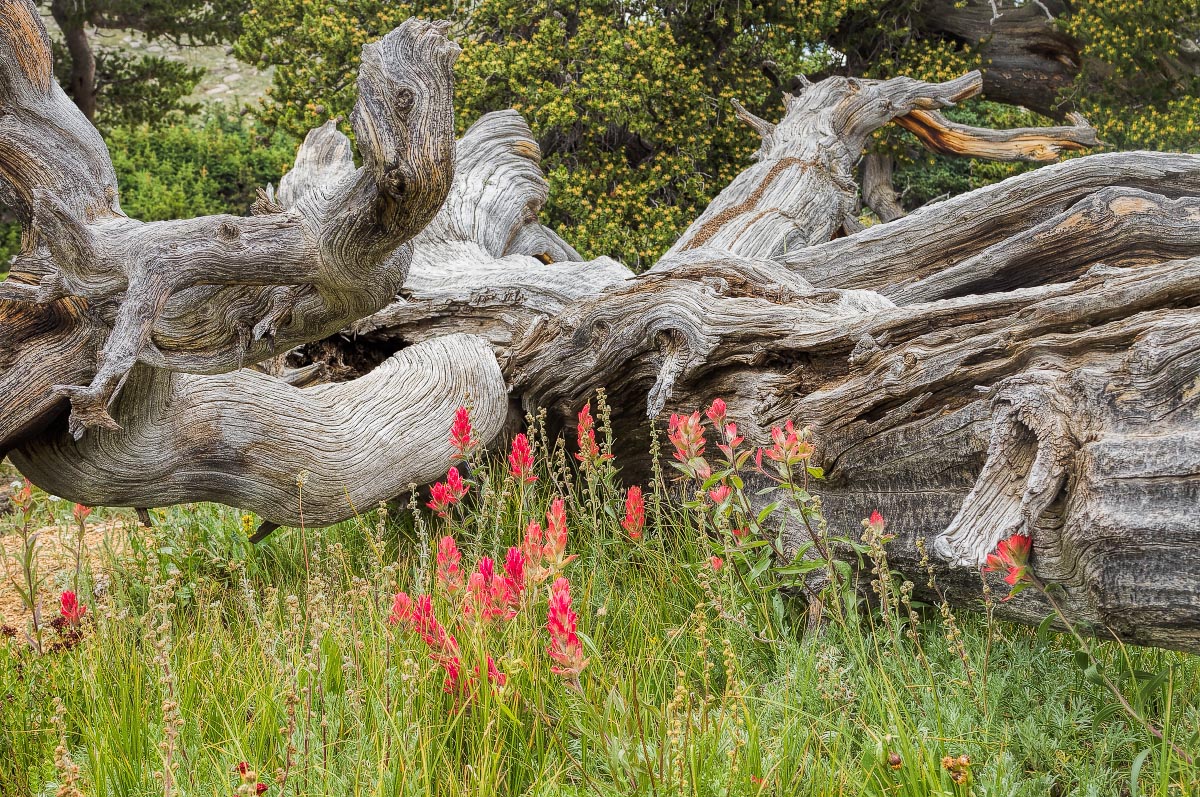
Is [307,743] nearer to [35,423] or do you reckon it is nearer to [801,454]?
[801,454]

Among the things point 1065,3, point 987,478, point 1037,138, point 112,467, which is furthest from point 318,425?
point 1065,3

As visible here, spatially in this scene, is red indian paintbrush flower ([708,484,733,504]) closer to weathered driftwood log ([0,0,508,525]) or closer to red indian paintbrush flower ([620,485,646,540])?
red indian paintbrush flower ([620,485,646,540])

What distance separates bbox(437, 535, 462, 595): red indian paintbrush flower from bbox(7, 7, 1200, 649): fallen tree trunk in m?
1.24

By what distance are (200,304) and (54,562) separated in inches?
97.9

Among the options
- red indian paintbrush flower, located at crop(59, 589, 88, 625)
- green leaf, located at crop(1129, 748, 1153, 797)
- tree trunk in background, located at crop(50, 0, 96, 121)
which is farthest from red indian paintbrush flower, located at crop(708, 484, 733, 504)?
tree trunk in background, located at crop(50, 0, 96, 121)

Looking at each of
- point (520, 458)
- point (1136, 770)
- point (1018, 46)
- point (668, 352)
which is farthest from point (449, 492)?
point (1018, 46)

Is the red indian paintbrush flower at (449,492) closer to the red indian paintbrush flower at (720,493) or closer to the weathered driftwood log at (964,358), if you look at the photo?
the red indian paintbrush flower at (720,493)

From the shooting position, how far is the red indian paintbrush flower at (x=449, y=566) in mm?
2336

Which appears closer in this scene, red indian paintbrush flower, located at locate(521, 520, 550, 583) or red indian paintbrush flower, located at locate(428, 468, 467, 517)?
red indian paintbrush flower, located at locate(521, 520, 550, 583)

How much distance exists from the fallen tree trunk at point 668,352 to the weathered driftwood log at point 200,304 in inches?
0.4

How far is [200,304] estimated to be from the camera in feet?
11.5

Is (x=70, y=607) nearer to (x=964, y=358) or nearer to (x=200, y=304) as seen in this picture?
(x=200, y=304)

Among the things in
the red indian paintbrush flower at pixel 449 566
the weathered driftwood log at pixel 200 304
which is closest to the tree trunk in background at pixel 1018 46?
the weathered driftwood log at pixel 200 304

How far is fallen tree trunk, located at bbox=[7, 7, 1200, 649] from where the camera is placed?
2.54 meters
